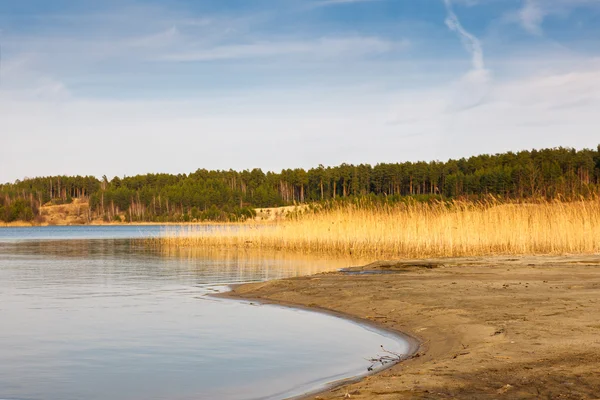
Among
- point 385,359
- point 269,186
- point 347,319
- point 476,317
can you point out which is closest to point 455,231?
point 347,319

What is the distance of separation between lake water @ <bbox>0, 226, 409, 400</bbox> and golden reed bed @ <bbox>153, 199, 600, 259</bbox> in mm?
8702

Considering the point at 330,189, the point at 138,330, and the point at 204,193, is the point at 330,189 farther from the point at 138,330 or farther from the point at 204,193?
the point at 138,330

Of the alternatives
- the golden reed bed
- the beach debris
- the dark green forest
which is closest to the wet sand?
the beach debris

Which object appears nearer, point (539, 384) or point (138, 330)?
point (539, 384)

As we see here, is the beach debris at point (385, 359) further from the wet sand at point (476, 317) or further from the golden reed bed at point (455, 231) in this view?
the golden reed bed at point (455, 231)

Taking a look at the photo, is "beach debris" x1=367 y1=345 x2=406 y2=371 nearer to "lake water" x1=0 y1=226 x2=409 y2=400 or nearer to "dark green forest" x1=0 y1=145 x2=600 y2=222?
"lake water" x1=0 y1=226 x2=409 y2=400

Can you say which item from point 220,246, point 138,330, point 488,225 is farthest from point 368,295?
point 220,246

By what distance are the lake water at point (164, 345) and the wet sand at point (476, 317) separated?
0.74 meters

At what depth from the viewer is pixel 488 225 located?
22.3 metres

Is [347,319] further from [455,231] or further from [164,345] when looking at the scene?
[455,231]

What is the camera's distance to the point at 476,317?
9.55 m

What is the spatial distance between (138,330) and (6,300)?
523cm

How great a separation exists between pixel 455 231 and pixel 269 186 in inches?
5826

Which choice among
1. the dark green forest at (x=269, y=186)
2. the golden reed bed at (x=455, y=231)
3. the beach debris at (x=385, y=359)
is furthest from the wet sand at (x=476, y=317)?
the dark green forest at (x=269, y=186)
